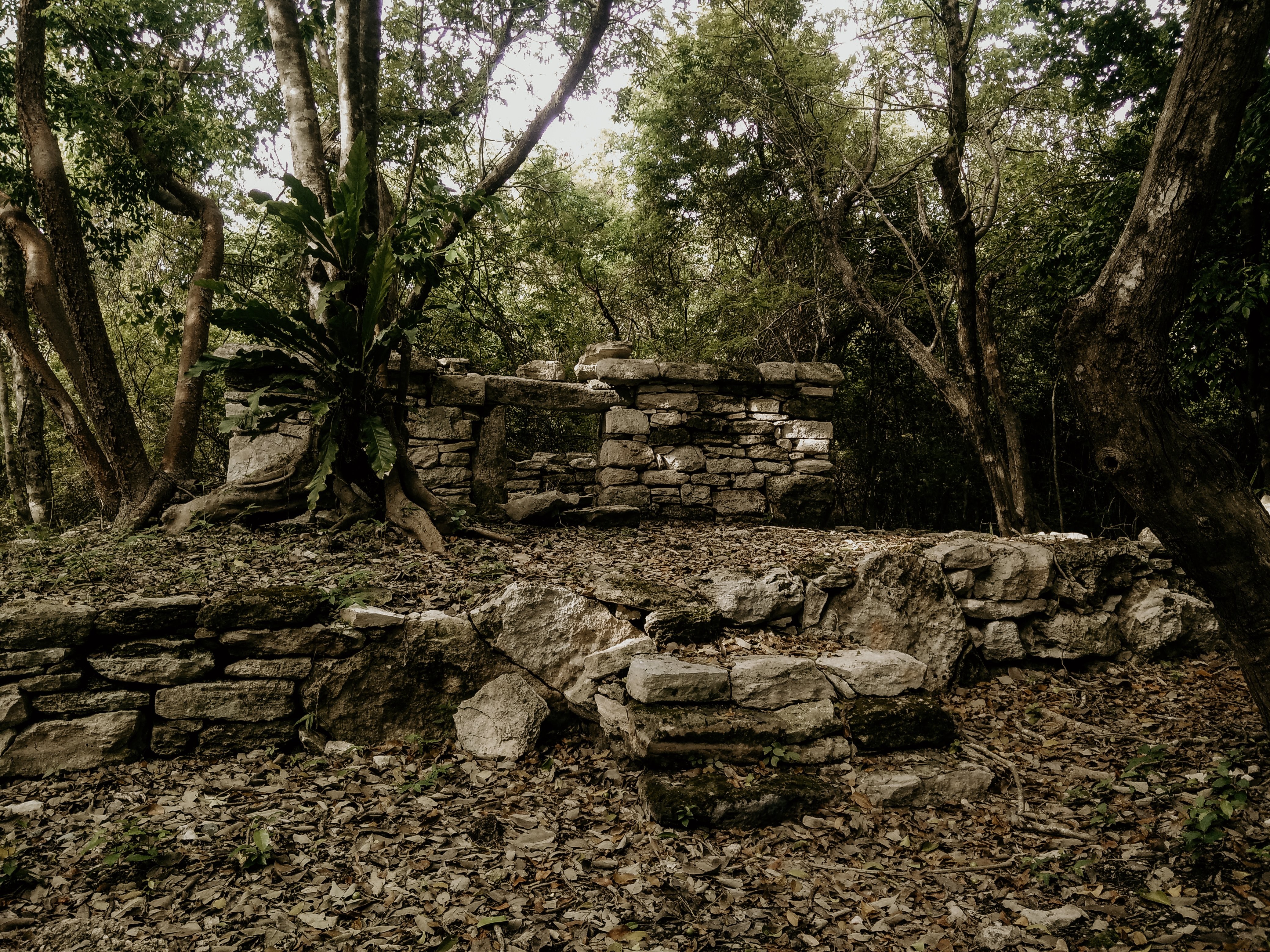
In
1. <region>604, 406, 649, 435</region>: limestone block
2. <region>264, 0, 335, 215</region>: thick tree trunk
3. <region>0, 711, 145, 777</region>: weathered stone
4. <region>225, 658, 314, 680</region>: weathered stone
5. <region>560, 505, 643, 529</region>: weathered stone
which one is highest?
<region>264, 0, 335, 215</region>: thick tree trunk

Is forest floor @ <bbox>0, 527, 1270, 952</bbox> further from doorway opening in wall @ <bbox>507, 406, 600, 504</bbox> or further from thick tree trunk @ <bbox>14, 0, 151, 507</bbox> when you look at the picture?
doorway opening in wall @ <bbox>507, 406, 600, 504</bbox>

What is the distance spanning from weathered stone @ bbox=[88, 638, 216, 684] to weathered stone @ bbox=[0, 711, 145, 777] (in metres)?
0.16

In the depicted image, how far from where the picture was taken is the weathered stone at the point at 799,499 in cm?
589

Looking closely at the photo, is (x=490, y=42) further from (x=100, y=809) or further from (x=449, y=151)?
(x=100, y=809)

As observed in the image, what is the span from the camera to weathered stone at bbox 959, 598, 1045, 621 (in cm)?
400

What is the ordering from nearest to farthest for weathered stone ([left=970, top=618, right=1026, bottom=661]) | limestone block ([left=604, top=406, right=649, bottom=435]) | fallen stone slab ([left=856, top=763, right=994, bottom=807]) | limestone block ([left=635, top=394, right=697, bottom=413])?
fallen stone slab ([left=856, top=763, right=994, bottom=807]), weathered stone ([left=970, top=618, right=1026, bottom=661]), limestone block ([left=604, top=406, right=649, bottom=435]), limestone block ([left=635, top=394, right=697, bottom=413])

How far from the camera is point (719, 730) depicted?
117 inches

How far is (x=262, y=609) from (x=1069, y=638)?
14.0 ft

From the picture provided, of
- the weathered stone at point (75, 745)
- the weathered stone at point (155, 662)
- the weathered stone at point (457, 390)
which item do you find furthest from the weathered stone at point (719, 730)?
the weathered stone at point (457, 390)

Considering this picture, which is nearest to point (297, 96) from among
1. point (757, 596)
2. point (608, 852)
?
point (757, 596)

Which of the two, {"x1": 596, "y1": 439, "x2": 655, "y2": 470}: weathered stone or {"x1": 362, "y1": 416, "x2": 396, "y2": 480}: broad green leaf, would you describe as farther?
{"x1": 596, "y1": 439, "x2": 655, "y2": 470}: weathered stone

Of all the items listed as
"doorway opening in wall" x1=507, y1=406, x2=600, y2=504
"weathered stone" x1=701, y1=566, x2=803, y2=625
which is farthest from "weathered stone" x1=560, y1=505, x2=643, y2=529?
"weathered stone" x1=701, y1=566, x2=803, y2=625

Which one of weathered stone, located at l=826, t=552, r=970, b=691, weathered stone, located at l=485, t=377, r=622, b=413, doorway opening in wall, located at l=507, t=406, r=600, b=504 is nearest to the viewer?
weathered stone, located at l=826, t=552, r=970, b=691

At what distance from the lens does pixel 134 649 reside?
309 centimetres
